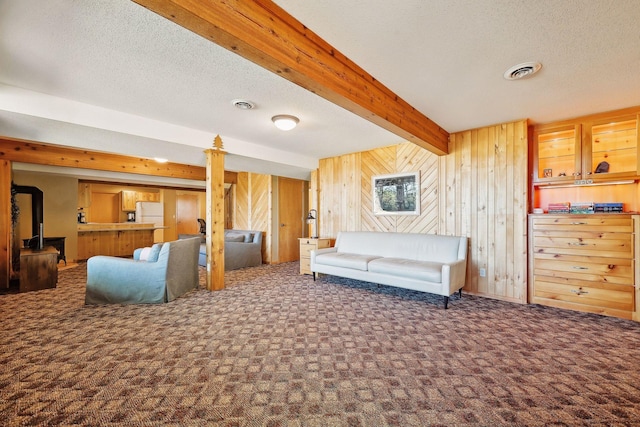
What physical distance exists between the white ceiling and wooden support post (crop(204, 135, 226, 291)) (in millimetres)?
421

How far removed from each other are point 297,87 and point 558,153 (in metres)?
3.66

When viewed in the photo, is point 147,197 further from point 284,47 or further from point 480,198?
point 480,198

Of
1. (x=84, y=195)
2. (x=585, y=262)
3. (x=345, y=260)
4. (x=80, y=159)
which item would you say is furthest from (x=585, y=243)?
(x=84, y=195)

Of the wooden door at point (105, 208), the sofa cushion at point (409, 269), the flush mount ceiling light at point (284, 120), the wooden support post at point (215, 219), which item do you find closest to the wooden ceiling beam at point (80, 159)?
the wooden support post at point (215, 219)

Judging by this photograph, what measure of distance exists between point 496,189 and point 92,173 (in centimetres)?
837

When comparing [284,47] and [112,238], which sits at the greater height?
[284,47]

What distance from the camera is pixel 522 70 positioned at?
2252mm

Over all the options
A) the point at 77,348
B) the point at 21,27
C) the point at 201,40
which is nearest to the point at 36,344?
the point at 77,348

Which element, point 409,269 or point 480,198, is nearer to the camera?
point 409,269

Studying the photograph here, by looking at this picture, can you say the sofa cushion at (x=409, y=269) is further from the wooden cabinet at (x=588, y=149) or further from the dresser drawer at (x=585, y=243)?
the wooden cabinet at (x=588, y=149)

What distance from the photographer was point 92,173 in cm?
623

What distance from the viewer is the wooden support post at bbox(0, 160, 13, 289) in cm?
414

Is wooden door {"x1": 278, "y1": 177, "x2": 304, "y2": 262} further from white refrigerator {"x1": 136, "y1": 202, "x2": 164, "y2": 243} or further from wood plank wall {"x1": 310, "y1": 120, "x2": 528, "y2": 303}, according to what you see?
white refrigerator {"x1": 136, "y1": 202, "x2": 164, "y2": 243}

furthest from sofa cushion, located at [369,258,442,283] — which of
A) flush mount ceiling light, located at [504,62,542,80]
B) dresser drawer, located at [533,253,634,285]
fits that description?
flush mount ceiling light, located at [504,62,542,80]
